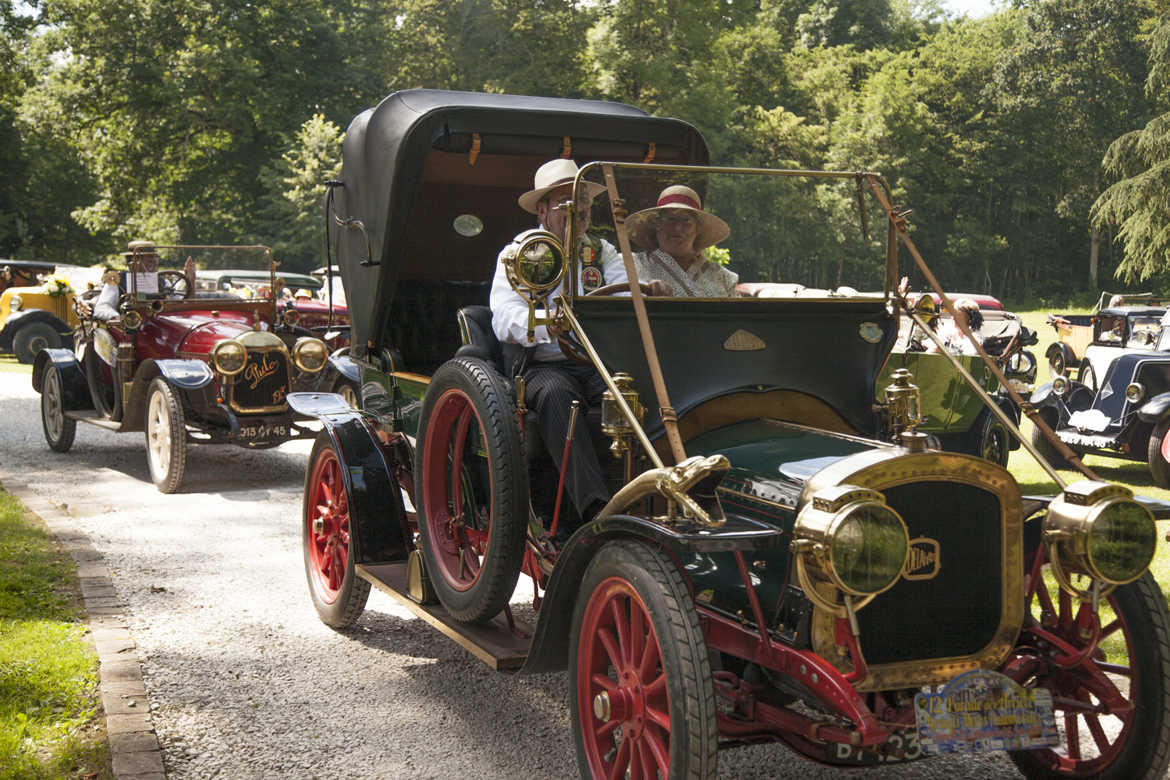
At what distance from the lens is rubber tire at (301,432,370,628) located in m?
4.96

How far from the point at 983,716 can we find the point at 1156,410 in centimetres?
768

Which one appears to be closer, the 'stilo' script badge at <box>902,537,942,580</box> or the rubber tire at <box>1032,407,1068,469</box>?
the 'stilo' script badge at <box>902,537,942,580</box>

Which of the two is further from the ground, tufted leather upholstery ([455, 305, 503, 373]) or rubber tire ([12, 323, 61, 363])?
tufted leather upholstery ([455, 305, 503, 373])

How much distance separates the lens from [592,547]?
3.19 metres

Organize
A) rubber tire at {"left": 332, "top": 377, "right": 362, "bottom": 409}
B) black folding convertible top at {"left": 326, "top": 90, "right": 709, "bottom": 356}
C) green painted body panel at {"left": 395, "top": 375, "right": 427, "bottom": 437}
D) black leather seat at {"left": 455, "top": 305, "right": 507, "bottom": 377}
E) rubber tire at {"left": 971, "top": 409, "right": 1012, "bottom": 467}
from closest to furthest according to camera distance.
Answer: black leather seat at {"left": 455, "top": 305, "right": 507, "bottom": 377} < green painted body panel at {"left": 395, "top": 375, "right": 427, "bottom": 437} < black folding convertible top at {"left": 326, "top": 90, "right": 709, "bottom": 356} < rubber tire at {"left": 971, "top": 409, "right": 1012, "bottom": 467} < rubber tire at {"left": 332, "top": 377, "right": 362, "bottom": 409}

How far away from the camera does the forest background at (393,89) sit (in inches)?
1325

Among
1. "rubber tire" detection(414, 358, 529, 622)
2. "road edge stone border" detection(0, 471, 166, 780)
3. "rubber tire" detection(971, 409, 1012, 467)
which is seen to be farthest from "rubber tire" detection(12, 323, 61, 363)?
"rubber tire" detection(414, 358, 529, 622)

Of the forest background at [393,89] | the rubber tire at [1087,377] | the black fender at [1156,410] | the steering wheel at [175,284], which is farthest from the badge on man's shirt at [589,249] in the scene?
the forest background at [393,89]

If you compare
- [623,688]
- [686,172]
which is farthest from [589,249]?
[623,688]

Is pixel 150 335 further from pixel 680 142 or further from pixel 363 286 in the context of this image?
pixel 680 142

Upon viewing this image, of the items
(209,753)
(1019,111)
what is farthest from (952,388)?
(1019,111)

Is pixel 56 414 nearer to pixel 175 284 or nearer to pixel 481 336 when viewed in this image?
pixel 175 284

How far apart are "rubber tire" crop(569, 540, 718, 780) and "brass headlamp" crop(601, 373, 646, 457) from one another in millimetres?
418

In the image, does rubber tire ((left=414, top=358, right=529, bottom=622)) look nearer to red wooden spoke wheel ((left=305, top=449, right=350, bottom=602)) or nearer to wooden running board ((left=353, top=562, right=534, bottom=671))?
wooden running board ((left=353, top=562, right=534, bottom=671))
